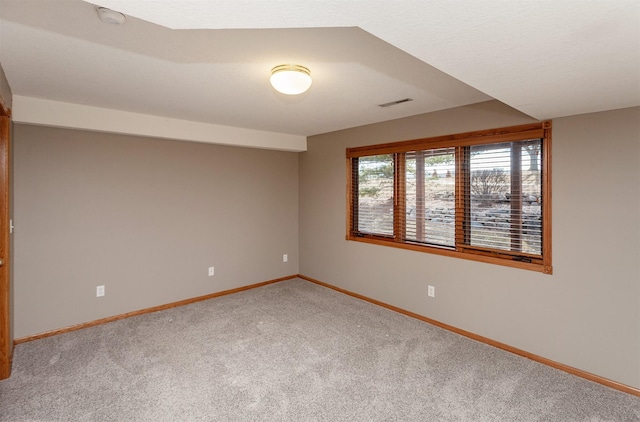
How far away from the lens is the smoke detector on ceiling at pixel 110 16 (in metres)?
1.58

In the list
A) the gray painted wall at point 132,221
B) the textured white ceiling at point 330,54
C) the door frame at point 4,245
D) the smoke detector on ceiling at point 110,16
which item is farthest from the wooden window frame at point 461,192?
the door frame at point 4,245

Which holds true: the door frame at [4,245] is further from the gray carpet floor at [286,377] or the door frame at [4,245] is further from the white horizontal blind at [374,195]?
the white horizontal blind at [374,195]

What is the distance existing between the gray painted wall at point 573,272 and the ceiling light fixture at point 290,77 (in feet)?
6.10

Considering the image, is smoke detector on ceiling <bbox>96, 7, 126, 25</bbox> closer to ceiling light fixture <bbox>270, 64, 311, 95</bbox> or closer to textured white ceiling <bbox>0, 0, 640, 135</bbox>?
textured white ceiling <bbox>0, 0, 640, 135</bbox>

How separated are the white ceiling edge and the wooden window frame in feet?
4.27

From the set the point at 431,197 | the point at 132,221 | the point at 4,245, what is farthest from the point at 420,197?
the point at 4,245

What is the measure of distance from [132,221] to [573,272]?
4466mm

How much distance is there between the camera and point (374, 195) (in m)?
4.42

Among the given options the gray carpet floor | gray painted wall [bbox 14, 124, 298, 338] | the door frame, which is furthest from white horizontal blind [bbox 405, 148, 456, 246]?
the door frame

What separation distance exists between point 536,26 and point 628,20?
0.30 meters

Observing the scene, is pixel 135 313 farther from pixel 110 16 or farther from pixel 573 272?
pixel 573 272

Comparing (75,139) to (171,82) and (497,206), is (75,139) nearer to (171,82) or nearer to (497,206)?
(171,82)

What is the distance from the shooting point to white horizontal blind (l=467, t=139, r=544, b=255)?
2971 mm

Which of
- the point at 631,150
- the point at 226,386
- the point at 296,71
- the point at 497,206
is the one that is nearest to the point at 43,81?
the point at 296,71
